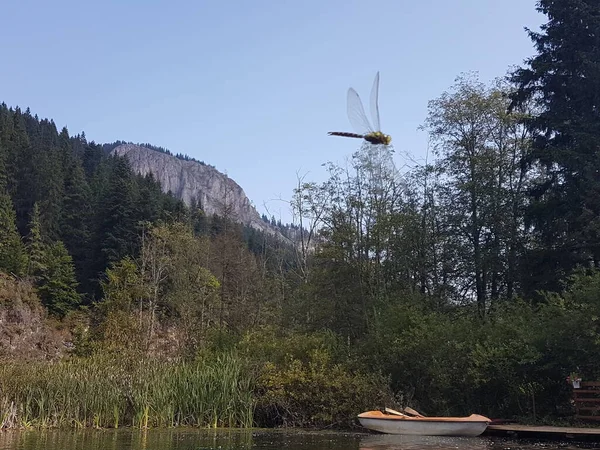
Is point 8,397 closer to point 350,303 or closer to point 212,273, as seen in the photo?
point 350,303

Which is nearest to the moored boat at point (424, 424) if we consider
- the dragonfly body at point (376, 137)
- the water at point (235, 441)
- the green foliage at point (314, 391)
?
the water at point (235, 441)

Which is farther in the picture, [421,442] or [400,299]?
[400,299]

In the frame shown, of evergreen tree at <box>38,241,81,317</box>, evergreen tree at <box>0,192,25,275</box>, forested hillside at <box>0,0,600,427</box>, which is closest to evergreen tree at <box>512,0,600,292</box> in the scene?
forested hillside at <box>0,0,600,427</box>

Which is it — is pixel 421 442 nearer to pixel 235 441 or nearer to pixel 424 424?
pixel 424 424

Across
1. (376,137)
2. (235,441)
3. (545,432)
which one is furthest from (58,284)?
(376,137)

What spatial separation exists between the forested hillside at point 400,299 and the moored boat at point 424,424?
1567 mm

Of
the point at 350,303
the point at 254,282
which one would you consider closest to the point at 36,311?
the point at 254,282

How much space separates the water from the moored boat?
295 millimetres

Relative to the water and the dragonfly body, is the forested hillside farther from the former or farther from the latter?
the dragonfly body

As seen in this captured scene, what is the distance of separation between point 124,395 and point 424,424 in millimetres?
8016

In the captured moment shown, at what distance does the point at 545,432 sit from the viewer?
1494 cm

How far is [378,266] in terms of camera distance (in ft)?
84.0

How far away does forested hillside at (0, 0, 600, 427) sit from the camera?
1727 centimetres

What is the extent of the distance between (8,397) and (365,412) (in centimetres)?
935
